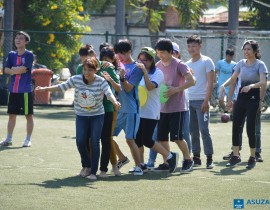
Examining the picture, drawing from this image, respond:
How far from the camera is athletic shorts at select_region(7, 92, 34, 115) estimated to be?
48.3 ft

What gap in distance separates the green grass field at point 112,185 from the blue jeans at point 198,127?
29cm

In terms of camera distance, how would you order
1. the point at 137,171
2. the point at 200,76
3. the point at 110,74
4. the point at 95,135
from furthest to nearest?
the point at 200,76 → the point at 137,171 → the point at 110,74 → the point at 95,135

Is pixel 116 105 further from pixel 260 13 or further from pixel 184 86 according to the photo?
pixel 260 13

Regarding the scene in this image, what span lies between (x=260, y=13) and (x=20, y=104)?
27.2 m

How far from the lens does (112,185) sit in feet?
35.3

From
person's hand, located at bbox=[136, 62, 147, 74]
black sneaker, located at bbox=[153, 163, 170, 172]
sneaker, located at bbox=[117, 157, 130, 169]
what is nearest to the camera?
person's hand, located at bbox=[136, 62, 147, 74]

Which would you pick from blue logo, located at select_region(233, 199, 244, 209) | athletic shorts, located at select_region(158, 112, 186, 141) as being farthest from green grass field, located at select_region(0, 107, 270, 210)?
athletic shorts, located at select_region(158, 112, 186, 141)

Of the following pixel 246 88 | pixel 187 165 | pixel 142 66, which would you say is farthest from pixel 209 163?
pixel 142 66

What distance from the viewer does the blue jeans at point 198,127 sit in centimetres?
1279

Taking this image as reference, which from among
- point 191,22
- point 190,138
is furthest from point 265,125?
point 191,22

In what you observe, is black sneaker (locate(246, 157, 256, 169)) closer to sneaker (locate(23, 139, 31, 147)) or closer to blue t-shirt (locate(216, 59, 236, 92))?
sneaker (locate(23, 139, 31, 147))

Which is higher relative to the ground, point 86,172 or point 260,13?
point 260,13

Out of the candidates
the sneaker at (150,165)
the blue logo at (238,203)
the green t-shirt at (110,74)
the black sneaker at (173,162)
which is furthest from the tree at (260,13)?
the blue logo at (238,203)

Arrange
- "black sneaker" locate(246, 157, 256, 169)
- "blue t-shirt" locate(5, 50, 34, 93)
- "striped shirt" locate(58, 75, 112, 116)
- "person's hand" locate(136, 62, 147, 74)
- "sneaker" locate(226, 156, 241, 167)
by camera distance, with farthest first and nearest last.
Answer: "blue t-shirt" locate(5, 50, 34, 93) < "sneaker" locate(226, 156, 241, 167) < "black sneaker" locate(246, 157, 256, 169) < "person's hand" locate(136, 62, 147, 74) < "striped shirt" locate(58, 75, 112, 116)
